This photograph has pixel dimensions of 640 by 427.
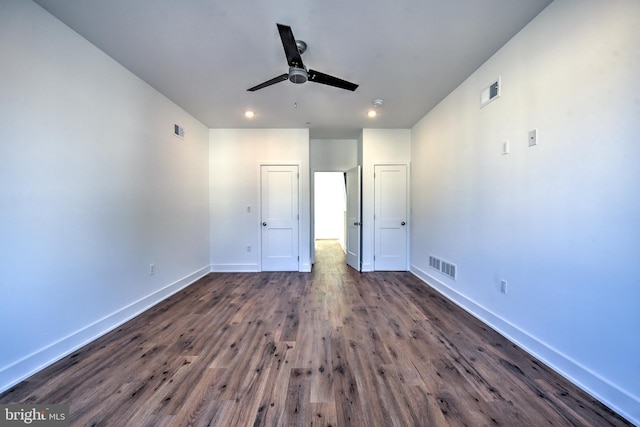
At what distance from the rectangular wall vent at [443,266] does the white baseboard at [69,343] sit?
3826 mm

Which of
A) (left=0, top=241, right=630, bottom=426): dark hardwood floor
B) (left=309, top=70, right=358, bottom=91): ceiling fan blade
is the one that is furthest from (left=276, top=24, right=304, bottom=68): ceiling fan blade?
(left=0, top=241, right=630, bottom=426): dark hardwood floor

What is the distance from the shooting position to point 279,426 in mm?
1295

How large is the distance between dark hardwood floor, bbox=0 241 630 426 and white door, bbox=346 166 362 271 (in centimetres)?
191

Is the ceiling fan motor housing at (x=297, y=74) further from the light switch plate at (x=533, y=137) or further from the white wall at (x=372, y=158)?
the white wall at (x=372, y=158)

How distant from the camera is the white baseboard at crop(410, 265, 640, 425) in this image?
1.35 m

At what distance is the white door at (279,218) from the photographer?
4.54 meters

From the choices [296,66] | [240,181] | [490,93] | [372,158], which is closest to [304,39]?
[296,66]

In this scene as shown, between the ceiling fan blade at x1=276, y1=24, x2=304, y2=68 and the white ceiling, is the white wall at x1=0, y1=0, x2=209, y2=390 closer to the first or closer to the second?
the white ceiling

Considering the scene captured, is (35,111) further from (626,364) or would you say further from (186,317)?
(626,364)

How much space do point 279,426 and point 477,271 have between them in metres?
2.43

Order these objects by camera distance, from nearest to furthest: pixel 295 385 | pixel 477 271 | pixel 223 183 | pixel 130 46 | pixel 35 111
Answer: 1. pixel 295 385
2. pixel 35 111
3. pixel 130 46
4. pixel 477 271
5. pixel 223 183

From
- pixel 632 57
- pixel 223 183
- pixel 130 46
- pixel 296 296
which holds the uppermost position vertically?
pixel 130 46

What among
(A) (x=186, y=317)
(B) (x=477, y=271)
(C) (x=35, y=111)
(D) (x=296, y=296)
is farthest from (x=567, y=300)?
(C) (x=35, y=111)

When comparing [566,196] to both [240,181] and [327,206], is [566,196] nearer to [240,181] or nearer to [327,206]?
[240,181]
